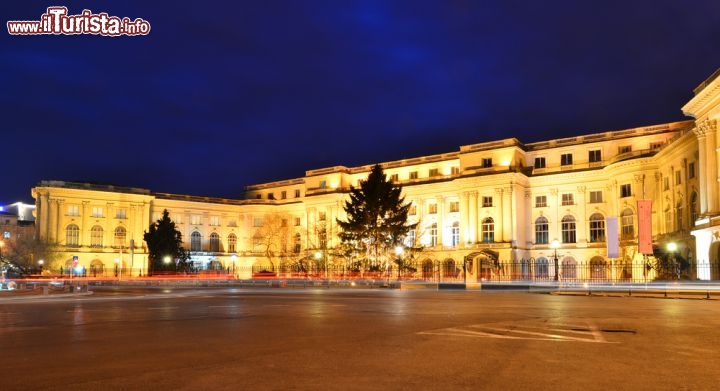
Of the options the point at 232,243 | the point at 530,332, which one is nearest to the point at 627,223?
the point at 530,332

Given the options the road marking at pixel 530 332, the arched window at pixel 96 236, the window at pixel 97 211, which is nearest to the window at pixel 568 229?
the road marking at pixel 530 332

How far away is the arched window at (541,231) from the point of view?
240 ft

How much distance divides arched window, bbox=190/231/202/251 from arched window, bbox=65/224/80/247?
1616 centimetres

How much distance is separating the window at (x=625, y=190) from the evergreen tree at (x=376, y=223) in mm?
22460

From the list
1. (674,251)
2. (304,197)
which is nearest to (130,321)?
(674,251)

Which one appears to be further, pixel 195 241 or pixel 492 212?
pixel 195 241

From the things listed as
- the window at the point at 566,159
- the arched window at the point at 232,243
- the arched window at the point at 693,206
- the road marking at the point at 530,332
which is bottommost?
the road marking at the point at 530,332

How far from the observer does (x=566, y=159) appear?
72.1 meters

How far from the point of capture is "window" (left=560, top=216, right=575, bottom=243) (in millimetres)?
71125

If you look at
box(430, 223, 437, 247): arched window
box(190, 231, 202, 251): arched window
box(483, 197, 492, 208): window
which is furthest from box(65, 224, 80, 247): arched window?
box(483, 197, 492, 208): window

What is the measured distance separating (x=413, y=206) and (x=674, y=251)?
38.4 metres

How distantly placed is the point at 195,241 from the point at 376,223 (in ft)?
136

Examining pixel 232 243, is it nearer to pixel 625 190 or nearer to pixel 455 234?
pixel 455 234

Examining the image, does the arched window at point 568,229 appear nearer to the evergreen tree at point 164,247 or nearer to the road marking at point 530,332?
the evergreen tree at point 164,247
